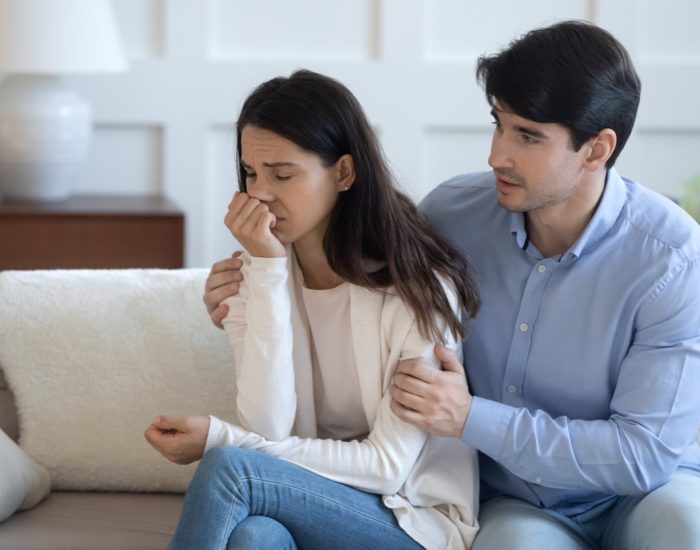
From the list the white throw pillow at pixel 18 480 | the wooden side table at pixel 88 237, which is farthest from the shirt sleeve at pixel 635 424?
the wooden side table at pixel 88 237

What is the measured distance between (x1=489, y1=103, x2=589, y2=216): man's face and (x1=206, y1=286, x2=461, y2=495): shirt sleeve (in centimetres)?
24

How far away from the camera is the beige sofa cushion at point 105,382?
213 centimetres

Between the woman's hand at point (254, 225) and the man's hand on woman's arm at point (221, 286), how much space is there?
0.44 feet

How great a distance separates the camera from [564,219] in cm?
189

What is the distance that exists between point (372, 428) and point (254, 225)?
37cm

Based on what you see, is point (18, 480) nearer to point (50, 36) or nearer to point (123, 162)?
point (50, 36)

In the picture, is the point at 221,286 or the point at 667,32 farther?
the point at 667,32

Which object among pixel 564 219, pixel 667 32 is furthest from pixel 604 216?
pixel 667 32

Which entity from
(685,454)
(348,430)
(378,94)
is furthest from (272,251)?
(378,94)

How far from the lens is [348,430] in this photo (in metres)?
1.98

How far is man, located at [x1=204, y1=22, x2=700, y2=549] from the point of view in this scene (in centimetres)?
178

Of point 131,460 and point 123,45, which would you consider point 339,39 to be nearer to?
point 123,45

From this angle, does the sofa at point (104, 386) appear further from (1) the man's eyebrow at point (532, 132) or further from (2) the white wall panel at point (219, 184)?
(2) the white wall panel at point (219, 184)

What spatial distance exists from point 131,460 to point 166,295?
0.30 m
